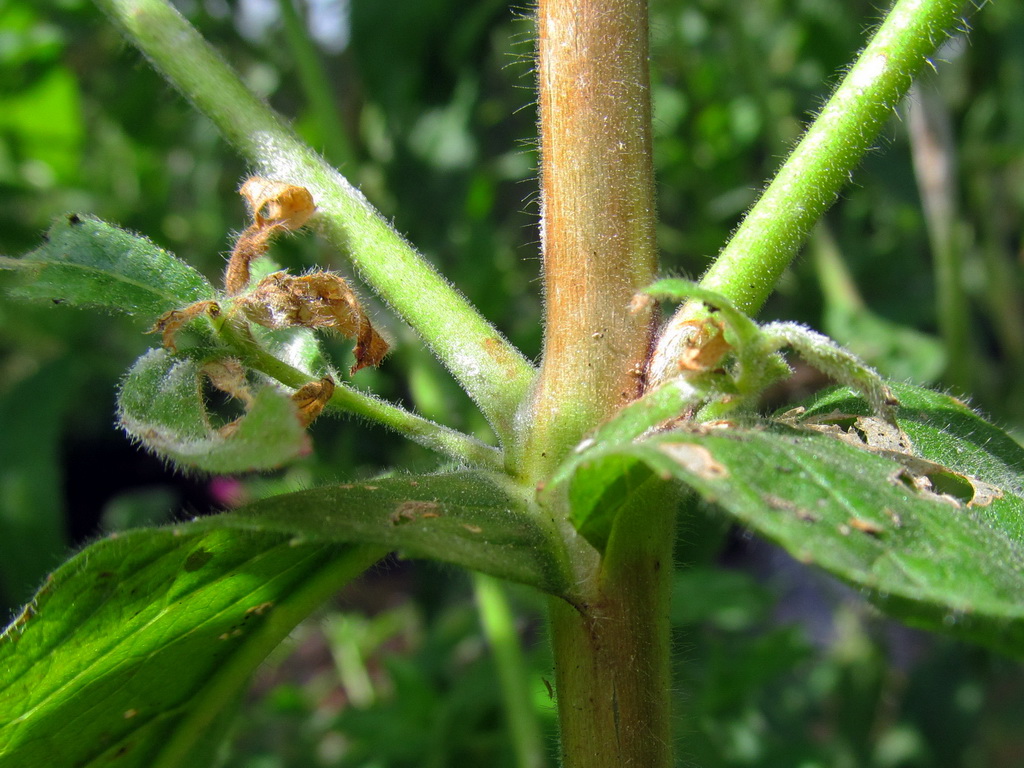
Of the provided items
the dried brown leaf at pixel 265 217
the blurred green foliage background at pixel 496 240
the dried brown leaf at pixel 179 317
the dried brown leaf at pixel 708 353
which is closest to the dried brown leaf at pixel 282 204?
the dried brown leaf at pixel 265 217

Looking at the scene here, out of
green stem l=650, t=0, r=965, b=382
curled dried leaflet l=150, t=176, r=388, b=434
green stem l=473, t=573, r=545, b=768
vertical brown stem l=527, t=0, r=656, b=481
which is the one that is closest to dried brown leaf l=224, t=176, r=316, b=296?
curled dried leaflet l=150, t=176, r=388, b=434

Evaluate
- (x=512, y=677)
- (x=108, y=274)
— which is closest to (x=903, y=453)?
(x=108, y=274)

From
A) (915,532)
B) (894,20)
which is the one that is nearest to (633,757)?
(915,532)

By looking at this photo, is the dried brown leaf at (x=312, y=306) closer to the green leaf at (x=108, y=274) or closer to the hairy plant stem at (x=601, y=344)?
the green leaf at (x=108, y=274)

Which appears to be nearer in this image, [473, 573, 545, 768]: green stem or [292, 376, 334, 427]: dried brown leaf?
[292, 376, 334, 427]: dried brown leaf

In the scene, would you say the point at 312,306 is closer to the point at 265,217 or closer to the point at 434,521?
the point at 265,217

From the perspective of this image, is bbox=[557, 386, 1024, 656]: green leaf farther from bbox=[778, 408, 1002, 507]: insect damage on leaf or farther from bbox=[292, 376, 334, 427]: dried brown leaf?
bbox=[292, 376, 334, 427]: dried brown leaf
